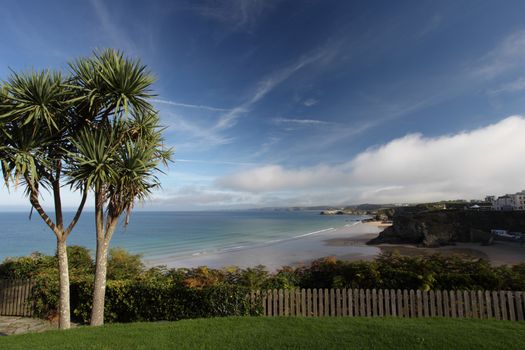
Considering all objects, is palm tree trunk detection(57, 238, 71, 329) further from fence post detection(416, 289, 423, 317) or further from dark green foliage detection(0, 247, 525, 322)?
fence post detection(416, 289, 423, 317)

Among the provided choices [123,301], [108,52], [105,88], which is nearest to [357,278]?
[123,301]

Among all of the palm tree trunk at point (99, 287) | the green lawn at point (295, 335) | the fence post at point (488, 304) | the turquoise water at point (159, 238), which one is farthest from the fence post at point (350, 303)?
the palm tree trunk at point (99, 287)

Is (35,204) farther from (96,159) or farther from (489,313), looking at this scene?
(489,313)

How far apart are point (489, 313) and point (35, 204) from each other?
11588 millimetres

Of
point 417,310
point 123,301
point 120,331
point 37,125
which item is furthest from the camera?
point 123,301

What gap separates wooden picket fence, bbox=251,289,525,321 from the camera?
711 cm

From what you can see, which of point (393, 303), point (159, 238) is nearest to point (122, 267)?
point (393, 303)

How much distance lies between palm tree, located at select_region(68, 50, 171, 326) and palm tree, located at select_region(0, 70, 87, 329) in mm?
385

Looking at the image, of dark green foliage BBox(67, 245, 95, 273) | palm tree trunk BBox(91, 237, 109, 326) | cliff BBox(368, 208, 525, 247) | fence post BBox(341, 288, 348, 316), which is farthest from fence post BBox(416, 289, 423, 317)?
cliff BBox(368, 208, 525, 247)

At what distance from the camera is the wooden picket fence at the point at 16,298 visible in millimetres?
9453

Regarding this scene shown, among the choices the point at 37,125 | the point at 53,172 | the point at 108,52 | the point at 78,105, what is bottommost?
the point at 53,172

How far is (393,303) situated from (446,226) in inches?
1780

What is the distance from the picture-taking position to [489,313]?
7.09m

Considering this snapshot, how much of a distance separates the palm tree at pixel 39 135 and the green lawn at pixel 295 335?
5.56 ft
